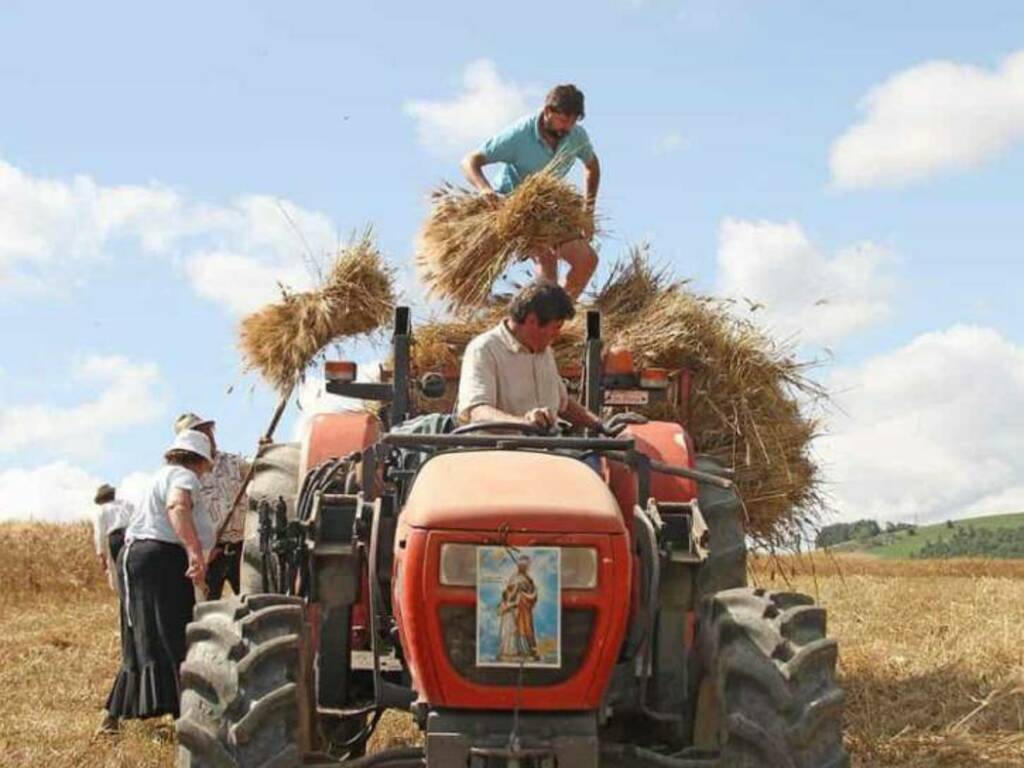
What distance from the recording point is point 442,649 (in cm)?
498

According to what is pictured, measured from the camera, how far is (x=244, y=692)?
16.3 ft

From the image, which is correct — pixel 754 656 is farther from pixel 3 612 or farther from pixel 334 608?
pixel 3 612

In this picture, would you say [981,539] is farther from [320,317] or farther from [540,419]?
[540,419]

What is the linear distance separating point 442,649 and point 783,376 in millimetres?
4676

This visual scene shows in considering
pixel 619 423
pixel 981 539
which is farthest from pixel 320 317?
pixel 981 539

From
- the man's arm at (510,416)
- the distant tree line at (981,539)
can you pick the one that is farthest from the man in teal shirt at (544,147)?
the distant tree line at (981,539)

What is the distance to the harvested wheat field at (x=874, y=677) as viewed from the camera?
25.9 feet

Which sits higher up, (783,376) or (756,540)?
(783,376)

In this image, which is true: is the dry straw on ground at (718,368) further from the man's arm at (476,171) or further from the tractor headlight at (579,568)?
the tractor headlight at (579,568)

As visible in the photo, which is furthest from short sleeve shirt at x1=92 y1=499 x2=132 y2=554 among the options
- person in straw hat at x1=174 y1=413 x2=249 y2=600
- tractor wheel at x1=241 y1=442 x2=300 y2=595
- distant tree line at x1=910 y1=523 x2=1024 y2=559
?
distant tree line at x1=910 y1=523 x2=1024 y2=559

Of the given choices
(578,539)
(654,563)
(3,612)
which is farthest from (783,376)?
(3,612)

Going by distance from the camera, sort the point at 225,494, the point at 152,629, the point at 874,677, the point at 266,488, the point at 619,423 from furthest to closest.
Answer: the point at 874,677 → the point at 225,494 → the point at 152,629 → the point at 266,488 → the point at 619,423

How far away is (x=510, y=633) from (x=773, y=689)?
0.89 metres

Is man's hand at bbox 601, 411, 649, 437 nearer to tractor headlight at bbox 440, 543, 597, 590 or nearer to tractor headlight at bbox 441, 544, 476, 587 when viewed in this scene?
tractor headlight at bbox 440, 543, 597, 590
